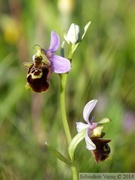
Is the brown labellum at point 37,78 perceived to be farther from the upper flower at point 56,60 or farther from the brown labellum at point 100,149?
the brown labellum at point 100,149

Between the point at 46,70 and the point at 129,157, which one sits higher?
the point at 46,70

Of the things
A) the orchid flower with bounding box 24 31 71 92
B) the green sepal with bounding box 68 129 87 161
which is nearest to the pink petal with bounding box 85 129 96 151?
the green sepal with bounding box 68 129 87 161

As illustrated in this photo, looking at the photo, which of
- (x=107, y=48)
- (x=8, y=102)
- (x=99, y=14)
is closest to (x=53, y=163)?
(x=8, y=102)

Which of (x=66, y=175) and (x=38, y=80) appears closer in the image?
(x=38, y=80)

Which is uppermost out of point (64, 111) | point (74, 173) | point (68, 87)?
point (64, 111)

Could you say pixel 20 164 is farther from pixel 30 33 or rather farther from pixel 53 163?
pixel 30 33

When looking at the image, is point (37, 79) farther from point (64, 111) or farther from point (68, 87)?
point (68, 87)

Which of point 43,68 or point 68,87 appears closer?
point 43,68

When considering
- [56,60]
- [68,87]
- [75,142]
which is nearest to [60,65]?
[56,60]
